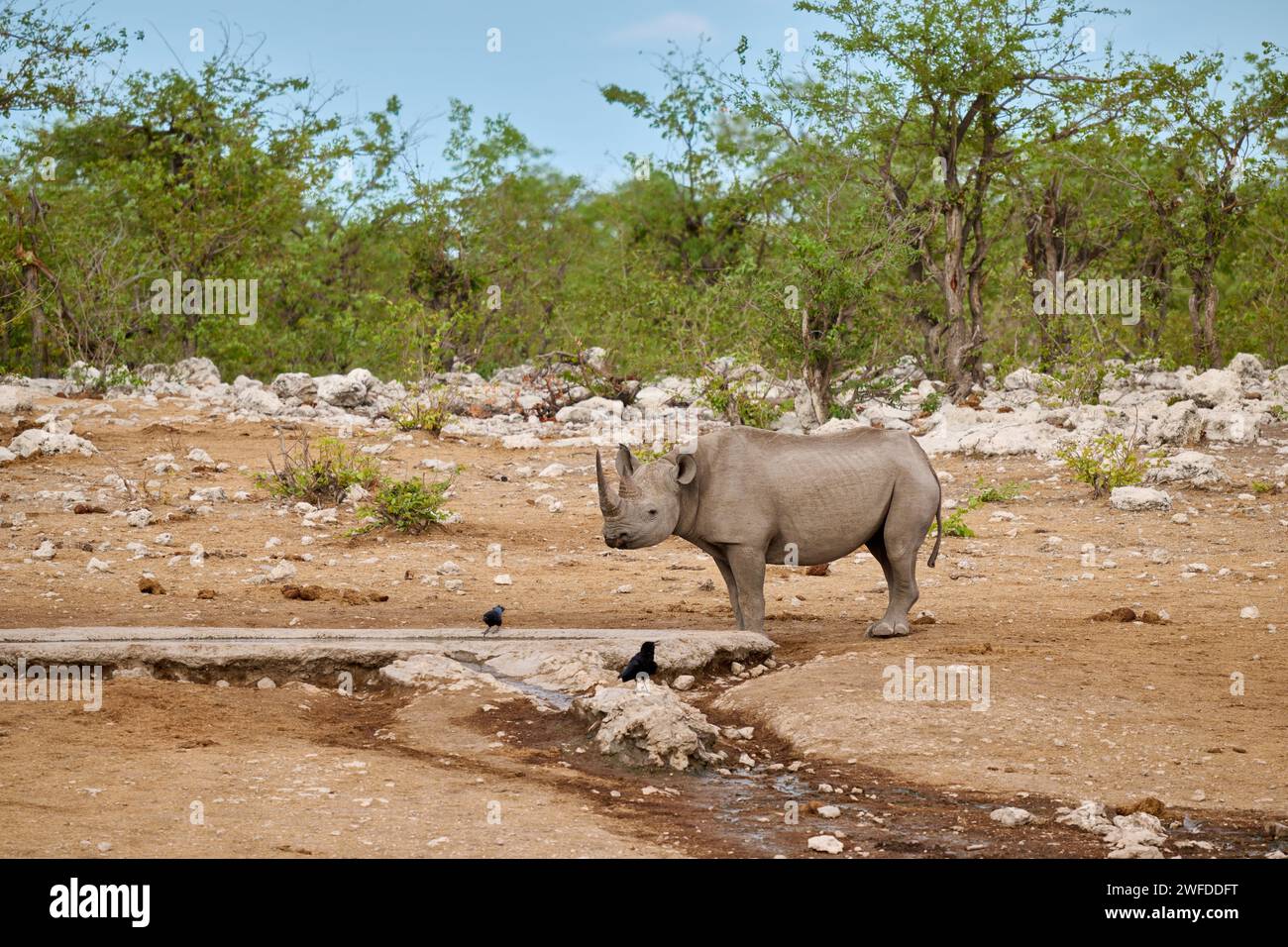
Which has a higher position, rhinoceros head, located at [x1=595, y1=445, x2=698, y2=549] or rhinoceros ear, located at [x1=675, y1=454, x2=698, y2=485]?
rhinoceros ear, located at [x1=675, y1=454, x2=698, y2=485]

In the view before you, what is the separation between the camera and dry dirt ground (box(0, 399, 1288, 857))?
599 centimetres

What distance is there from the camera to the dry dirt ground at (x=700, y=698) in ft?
19.6

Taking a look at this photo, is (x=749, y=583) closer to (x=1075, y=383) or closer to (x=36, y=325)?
(x=1075, y=383)

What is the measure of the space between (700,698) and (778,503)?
5.44 feet

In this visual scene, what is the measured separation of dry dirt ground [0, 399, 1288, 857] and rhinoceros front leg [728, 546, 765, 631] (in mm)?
302

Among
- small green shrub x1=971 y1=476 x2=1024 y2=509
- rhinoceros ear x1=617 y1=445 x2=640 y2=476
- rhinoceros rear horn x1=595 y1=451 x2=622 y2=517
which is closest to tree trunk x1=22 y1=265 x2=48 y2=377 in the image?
small green shrub x1=971 y1=476 x2=1024 y2=509

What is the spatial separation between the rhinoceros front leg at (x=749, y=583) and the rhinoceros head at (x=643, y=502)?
18.4 inches

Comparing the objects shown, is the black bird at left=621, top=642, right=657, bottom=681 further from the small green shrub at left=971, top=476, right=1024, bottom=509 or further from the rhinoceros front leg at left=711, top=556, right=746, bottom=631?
the small green shrub at left=971, top=476, right=1024, bottom=509

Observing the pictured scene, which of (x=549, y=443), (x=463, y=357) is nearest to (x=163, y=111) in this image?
(x=463, y=357)

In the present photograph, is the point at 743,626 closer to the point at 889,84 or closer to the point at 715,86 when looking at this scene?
the point at 889,84

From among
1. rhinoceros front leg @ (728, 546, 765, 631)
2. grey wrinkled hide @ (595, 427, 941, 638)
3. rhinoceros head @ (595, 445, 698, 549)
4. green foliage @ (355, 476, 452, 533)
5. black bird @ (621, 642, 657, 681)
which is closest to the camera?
black bird @ (621, 642, 657, 681)

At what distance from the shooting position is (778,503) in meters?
9.57

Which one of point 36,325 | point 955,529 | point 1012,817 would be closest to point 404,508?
point 955,529

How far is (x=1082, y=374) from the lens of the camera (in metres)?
20.4
